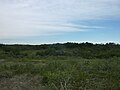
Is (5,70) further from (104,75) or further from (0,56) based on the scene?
(0,56)

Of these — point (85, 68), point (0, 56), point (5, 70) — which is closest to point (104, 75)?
point (85, 68)

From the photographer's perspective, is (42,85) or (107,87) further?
(42,85)

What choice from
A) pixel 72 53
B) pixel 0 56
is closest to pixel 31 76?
pixel 0 56

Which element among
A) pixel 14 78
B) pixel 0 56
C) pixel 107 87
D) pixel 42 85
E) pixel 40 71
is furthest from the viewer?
pixel 0 56

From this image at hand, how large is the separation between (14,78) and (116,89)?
385 cm

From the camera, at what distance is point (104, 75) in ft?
33.8

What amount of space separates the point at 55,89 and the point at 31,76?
2.60 meters

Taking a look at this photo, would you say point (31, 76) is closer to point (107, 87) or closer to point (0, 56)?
point (107, 87)

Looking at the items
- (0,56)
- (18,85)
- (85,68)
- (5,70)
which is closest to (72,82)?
(18,85)

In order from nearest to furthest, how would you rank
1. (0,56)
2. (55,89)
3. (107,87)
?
(55,89) < (107,87) < (0,56)

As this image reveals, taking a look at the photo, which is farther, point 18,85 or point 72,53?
point 72,53

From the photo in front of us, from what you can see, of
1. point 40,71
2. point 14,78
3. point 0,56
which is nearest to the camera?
point 14,78

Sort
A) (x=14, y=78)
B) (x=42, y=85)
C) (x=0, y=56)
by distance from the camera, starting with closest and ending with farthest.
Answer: (x=42, y=85), (x=14, y=78), (x=0, y=56)

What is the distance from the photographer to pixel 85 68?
11586 mm
